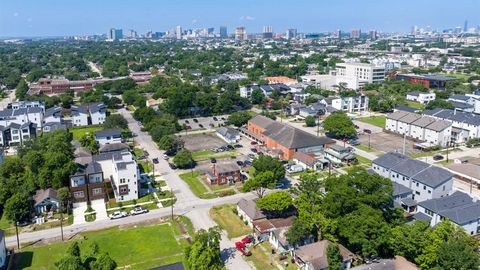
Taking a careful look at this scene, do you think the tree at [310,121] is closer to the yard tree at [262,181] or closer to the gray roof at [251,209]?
the yard tree at [262,181]

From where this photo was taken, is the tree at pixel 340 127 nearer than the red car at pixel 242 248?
No

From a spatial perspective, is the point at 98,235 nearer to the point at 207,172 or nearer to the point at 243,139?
the point at 207,172

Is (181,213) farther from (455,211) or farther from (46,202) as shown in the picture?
(455,211)

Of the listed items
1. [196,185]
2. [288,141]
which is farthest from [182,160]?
[288,141]

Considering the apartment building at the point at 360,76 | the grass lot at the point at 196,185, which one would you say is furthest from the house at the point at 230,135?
the apartment building at the point at 360,76

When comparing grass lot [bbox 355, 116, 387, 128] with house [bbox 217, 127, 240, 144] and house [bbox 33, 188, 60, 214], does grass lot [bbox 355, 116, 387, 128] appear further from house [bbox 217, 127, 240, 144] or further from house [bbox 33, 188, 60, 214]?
house [bbox 33, 188, 60, 214]

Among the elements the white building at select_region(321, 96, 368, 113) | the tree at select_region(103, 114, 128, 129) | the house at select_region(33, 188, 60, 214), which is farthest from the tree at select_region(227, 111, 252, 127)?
the house at select_region(33, 188, 60, 214)

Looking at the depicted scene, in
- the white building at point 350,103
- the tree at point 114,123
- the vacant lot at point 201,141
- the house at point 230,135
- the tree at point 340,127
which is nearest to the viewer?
the vacant lot at point 201,141

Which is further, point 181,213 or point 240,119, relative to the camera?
point 240,119

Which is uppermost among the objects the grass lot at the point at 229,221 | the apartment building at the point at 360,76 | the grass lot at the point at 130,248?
the apartment building at the point at 360,76
